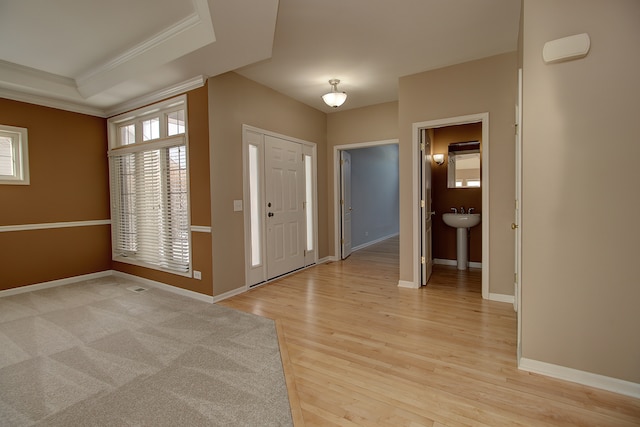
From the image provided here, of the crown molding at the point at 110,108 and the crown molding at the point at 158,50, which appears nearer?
the crown molding at the point at 158,50

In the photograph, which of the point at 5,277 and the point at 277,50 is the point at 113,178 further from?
the point at 277,50

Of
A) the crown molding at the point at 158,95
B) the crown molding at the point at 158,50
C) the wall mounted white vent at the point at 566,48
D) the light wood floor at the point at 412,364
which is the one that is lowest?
the light wood floor at the point at 412,364

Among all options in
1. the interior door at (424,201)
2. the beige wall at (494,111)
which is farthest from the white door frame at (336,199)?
the beige wall at (494,111)

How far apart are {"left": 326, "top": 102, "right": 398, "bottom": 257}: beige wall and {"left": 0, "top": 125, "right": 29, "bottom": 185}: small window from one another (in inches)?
181

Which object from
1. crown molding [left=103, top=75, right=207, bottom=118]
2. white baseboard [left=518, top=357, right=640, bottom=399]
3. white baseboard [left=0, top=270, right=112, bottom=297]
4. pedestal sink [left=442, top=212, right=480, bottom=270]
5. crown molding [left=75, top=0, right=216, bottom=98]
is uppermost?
crown molding [left=75, top=0, right=216, bottom=98]

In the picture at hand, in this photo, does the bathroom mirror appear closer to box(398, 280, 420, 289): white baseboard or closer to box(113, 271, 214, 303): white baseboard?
Result: box(398, 280, 420, 289): white baseboard

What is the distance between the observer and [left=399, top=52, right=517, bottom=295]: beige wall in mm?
3535

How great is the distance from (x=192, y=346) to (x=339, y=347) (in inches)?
50.9

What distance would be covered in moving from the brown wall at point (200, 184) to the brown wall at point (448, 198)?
151 inches

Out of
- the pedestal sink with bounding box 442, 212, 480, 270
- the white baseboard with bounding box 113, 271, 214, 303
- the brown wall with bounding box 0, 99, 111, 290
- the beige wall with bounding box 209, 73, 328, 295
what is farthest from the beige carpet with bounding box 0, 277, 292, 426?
the pedestal sink with bounding box 442, 212, 480, 270

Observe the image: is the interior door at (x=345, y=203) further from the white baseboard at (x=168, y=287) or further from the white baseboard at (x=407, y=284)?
the white baseboard at (x=168, y=287)

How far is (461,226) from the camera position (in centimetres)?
488

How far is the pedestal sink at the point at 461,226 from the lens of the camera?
477 cm

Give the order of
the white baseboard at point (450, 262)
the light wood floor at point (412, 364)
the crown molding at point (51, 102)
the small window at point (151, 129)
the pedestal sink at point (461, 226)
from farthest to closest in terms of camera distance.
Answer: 1. the white baseboard at point (450, 262)
2. the pedestal sink at point (461, 226)
3. the small window at point (151, 129)
4. the crown molding at point (51, 102)
5. the light wood floor at point (412, 364)
